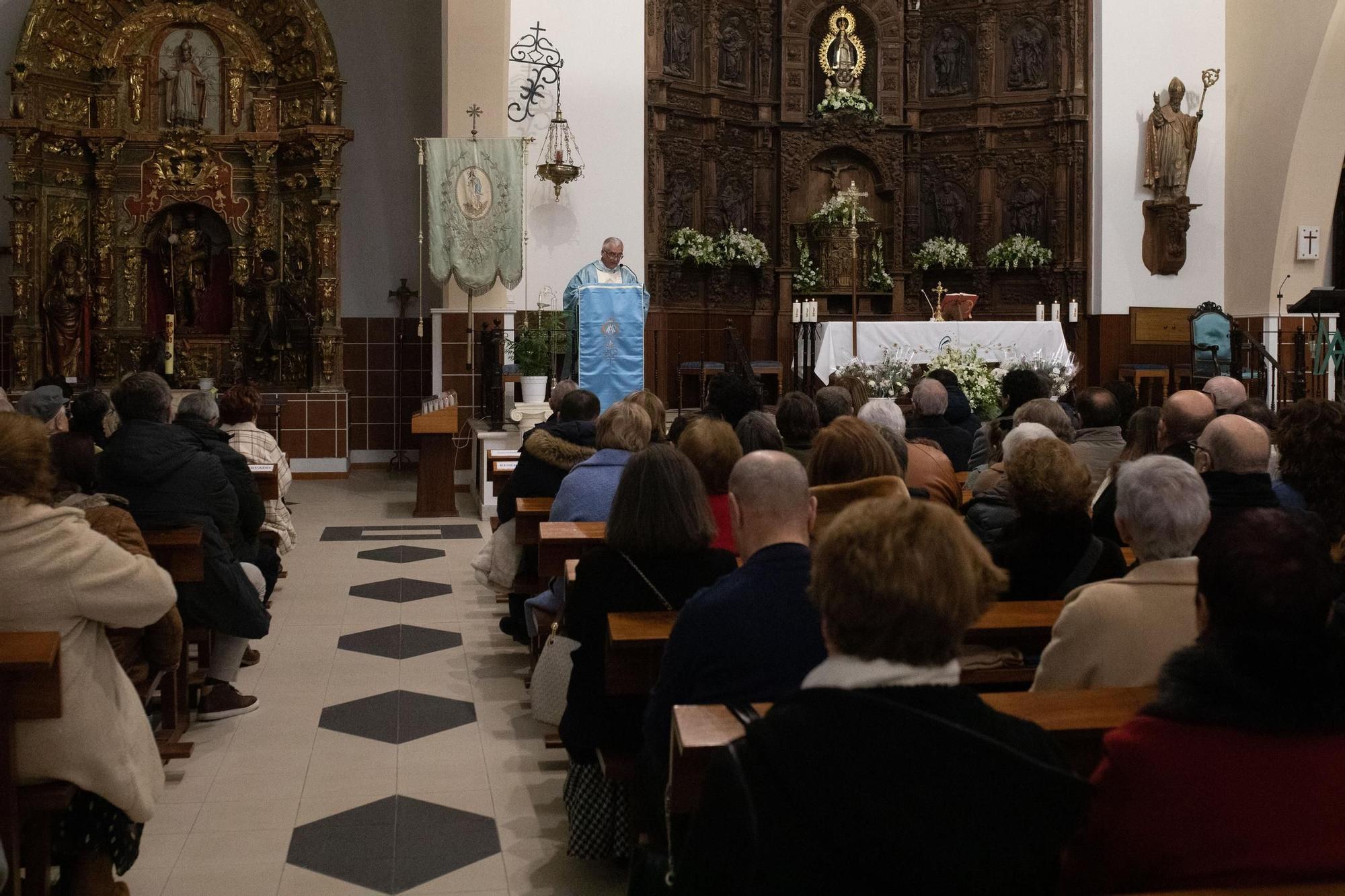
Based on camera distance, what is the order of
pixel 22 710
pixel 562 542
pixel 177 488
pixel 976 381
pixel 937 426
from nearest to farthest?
pixel 22 710, pixel 562 542, pixel 177 488, pixel 937 426, pixel 976 381

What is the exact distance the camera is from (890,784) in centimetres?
176

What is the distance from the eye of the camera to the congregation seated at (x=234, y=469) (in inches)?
231

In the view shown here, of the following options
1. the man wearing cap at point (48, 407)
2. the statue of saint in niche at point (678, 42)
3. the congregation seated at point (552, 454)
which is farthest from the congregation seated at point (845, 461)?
the statue of saint in niche at point (678, 42)

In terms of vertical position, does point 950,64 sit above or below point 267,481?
above

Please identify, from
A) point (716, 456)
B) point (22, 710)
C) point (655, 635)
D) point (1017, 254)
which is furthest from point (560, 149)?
→ point (22, 710)

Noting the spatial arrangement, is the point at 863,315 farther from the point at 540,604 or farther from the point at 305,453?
the point at 540,604

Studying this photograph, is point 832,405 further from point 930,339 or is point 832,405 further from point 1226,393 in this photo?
point 930,339

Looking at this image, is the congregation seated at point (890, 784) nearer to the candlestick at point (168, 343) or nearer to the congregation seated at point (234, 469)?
the congregation seated at point (234, 469)

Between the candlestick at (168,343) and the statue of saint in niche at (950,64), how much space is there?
8911 millimetres

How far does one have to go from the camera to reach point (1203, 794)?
185cm

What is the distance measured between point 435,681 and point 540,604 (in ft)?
3.78

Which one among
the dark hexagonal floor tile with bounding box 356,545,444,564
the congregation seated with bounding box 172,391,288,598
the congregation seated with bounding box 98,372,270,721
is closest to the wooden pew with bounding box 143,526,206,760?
the congregation seated with bounding box 98,372,270,721

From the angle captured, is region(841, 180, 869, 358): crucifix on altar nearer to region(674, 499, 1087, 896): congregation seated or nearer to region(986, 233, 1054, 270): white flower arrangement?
region(986, 233, 1054, 270): white flower arrangement

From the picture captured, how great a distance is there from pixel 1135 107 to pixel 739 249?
4.65 metres
